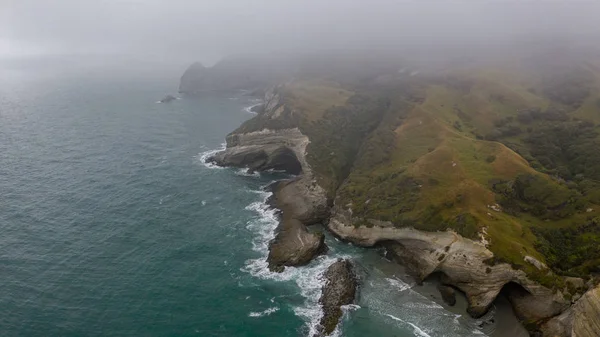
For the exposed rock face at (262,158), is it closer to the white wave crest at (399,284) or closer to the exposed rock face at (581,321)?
the white wave crest at (399,284)

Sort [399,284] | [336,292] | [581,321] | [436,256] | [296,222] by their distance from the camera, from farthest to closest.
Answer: [296,222]
[436,256]
[399,284]
[336,292]
[581,321]

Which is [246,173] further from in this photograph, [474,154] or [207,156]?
[474,154]

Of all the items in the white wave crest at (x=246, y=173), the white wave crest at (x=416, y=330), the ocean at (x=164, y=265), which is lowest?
the white wave crest at (x=416, y=330)

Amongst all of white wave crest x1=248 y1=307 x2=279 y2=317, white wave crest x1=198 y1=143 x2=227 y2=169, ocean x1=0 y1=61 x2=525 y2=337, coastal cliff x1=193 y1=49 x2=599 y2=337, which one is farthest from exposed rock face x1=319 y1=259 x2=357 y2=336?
white wave crest x1=198 y1=143 x2=227 y2=169

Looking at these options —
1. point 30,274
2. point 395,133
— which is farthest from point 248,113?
point 30,274

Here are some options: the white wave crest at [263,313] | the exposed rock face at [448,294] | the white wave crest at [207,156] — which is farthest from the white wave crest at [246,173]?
the exposed rock face at [448,294]

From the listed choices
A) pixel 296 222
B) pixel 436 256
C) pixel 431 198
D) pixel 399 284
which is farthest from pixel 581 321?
pixel 296 222

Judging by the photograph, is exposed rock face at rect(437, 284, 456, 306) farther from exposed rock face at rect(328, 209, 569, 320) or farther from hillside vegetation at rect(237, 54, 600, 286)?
hillside vegetation at rect(237, 54, 600, 286)
